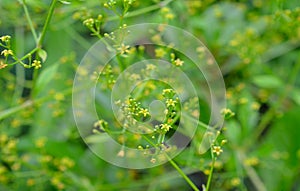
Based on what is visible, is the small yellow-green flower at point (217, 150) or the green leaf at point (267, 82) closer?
the small yellow-green flower at point (217, 150)

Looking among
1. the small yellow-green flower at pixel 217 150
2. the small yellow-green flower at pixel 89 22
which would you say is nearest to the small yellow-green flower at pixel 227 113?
the small yellow-green flower at pixel 217 150

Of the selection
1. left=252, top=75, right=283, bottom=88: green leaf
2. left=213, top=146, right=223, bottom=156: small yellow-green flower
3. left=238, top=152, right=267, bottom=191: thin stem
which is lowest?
left=238, top=152, right=267, bottom=191: thin stem

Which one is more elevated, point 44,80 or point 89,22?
point 89,22

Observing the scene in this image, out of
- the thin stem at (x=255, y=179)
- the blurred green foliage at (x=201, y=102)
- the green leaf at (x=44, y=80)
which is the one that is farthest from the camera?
the thin stem at (x=255, y=179)

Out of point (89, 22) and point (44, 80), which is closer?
point (89, 22)

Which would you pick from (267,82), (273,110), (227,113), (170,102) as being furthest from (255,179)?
(170,102)

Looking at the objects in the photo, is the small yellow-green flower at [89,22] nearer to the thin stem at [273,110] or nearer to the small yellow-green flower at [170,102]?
the small yellow-green flower at [170,102]

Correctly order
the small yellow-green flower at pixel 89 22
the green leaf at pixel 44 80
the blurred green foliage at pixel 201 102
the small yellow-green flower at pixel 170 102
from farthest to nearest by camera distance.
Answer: the blurred green foliage at pixel 201 102 < the green leaf at pixel 44 80 < the small yellow-green flower at pixel 89 22 < the small yellow-green flower at pixel 170 102

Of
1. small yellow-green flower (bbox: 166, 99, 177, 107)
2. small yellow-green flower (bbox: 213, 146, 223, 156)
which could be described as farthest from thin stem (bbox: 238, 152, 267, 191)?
small yellow-green flower (bbox: 166, 99, 177, 107)

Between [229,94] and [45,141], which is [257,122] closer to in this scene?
[229,94]

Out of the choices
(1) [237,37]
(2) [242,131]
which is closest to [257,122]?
(2) [242,131]

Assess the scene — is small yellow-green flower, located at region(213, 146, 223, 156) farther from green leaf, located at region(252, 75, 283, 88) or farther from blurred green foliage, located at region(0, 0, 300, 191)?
green leaf, located at region(252, 75, 283, 88)

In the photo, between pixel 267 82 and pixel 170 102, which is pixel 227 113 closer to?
pixel 170 102
